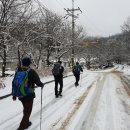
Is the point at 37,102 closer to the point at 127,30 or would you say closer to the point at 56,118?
the point at 56,118

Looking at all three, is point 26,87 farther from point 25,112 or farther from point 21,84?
point 25,112

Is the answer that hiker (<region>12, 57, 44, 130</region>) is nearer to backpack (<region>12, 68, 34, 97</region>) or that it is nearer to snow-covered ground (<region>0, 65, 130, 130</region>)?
backpack (<region>12, 68, 34, 97</region>)

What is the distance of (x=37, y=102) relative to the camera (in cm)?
1212

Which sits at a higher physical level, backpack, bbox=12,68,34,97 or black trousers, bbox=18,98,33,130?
backpack, bbox=12,68,34,97

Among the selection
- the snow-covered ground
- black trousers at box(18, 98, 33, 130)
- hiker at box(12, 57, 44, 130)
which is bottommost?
the snow-covered ground

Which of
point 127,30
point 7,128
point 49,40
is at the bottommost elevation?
point 7,128

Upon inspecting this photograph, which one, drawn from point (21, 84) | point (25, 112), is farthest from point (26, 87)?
point (25, 112)

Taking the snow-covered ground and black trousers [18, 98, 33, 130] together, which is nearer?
black trousers [18, 98, 33, 130]

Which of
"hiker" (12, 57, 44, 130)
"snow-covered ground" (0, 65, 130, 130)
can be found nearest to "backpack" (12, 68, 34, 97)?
"hiker" (12, 57, 44, 130)

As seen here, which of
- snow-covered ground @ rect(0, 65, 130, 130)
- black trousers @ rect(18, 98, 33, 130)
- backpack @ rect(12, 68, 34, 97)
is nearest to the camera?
backpack @ rect(12, 68, 34, 97)

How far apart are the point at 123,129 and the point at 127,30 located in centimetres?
8336

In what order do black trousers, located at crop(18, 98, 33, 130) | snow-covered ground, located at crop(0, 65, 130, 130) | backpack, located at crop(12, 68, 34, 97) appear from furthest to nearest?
snow-covered ground, located at crop(0, 65, 130, 130)
black trousers, located at crop(18, 98, 33, 130)
backpack, located at crop(12, 68, 34, 97)

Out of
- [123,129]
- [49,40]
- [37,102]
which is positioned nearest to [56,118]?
[123,129]

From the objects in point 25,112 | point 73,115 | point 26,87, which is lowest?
point 73,115
